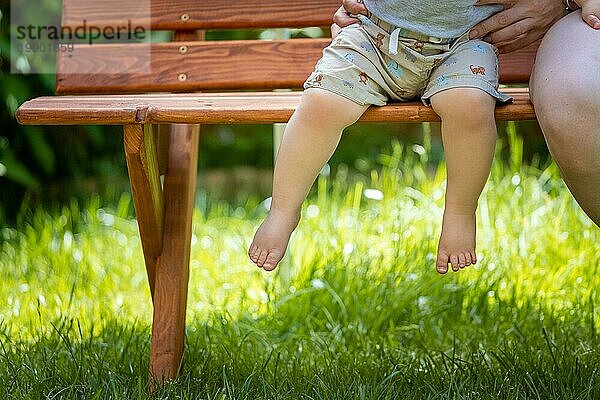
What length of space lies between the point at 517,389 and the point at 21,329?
133 cm

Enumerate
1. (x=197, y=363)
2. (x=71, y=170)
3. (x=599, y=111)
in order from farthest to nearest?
(x=71, y=170) → (x=197, y=363) → (x=599, y=111)

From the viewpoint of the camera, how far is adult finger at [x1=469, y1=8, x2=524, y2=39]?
6.35 feet

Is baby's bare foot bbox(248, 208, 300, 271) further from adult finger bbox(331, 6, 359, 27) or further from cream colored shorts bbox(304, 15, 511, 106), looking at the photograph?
adult finger bbox(331, 6, 359, 27)

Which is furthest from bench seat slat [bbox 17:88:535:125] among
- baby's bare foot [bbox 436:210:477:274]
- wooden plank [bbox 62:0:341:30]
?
wooden plank [bbox 62:0:341:30]

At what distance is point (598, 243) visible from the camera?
3.03m

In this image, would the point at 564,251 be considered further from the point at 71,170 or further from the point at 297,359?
the point at 71,170

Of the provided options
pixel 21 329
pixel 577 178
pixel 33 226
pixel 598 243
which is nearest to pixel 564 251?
pixel 598 243

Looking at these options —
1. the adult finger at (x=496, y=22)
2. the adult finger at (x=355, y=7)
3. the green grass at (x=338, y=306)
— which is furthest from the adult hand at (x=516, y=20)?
the green grass at (x=338, y=306)

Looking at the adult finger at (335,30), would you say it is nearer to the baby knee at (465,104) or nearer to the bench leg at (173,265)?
the baby knee at (465,104)

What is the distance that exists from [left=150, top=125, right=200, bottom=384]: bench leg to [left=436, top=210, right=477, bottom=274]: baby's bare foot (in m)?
0.63

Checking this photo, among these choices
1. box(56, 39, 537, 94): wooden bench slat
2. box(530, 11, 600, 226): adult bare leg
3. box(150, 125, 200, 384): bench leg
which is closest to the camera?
box(530, 11, 600, 226): adult bare leg

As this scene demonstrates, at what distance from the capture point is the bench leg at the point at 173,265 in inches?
83.4

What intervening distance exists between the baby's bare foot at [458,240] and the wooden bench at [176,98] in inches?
9.1

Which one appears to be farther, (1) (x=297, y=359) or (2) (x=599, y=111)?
(1) (x=297, y=359)
